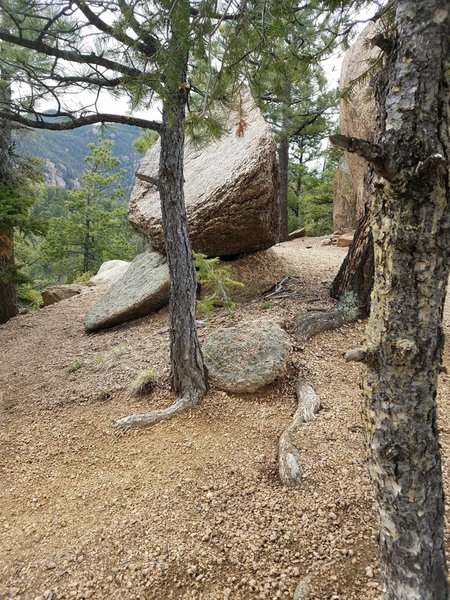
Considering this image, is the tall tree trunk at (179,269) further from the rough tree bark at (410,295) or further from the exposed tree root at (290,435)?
the rough tree bark at (410,295)

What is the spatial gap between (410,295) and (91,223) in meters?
16.7

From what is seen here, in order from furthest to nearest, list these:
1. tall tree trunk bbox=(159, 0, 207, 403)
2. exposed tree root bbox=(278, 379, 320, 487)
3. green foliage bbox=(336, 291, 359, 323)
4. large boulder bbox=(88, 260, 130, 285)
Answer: large boulder bbox=(88, 260, 130, 285) < green foliage bbox=(336, 291, 359, 323) < tall tree trunk bbox=(159, 0, 207, 403) < exposed tree root bbox=(278, 379, 320, 487)

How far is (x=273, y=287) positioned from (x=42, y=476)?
3846 mm

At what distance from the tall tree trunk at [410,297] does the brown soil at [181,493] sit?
613 millimetres

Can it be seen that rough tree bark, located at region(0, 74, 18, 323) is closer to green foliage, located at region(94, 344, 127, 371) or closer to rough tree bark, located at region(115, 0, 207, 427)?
green foliage, located at region(94, 344, 127, 371)

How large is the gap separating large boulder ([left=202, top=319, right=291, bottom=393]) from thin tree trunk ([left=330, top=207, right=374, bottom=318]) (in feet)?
3.85

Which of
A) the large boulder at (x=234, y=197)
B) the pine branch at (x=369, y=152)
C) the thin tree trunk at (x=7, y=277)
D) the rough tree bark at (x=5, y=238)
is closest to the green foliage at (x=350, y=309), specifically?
the large boulder at (x=234, y=197)

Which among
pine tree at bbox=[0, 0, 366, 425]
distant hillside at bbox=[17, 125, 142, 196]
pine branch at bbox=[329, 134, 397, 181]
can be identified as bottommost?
pine branch at bbox=[329, 134, 397, 181]

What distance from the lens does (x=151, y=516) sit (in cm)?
266

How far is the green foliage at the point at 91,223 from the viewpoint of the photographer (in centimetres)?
1560

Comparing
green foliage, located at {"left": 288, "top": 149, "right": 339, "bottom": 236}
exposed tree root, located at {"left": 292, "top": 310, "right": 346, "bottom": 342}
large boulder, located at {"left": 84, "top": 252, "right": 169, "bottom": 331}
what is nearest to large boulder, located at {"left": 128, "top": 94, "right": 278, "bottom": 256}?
large boulder, located at {"left": 84, "top": 252, "right": 169, "bottom": 331}

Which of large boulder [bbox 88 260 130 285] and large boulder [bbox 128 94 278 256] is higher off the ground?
large boulder [bbox 128 94 278 256]

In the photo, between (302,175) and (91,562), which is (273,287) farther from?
(302,175)

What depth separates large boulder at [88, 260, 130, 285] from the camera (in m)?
10.4
